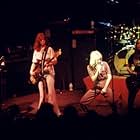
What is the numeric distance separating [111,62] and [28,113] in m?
3.90

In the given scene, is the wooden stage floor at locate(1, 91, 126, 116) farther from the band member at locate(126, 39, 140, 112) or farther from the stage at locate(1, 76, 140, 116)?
the band member at locate(126, 39, 140, 112)

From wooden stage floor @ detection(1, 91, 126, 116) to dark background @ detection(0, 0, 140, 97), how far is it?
2.24 ft

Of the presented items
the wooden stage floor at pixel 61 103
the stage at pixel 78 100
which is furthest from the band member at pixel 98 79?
the wooden stage floor at pixel 61 103

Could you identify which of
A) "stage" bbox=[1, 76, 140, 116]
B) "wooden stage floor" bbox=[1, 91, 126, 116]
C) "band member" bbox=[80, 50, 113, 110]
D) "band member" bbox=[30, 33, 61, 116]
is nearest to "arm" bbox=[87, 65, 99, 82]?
"band member" bbox=[80, 50, 113, 110]

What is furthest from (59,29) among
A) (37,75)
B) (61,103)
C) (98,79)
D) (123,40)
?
(37,75)

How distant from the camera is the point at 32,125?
5.17m

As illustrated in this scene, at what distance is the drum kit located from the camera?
13961 mm

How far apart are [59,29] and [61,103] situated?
377 centimetres

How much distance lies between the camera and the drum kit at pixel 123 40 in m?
14.0

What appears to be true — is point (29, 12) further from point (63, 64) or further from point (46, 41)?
point (46, 41)

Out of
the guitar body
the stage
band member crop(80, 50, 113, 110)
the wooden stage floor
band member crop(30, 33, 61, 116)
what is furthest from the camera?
the wooden stage floor

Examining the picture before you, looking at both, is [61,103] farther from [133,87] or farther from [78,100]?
[133,87]

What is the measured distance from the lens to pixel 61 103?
40.6 ft

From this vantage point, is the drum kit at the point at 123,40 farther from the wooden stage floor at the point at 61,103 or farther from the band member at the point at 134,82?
the band member at the point at 134,82
